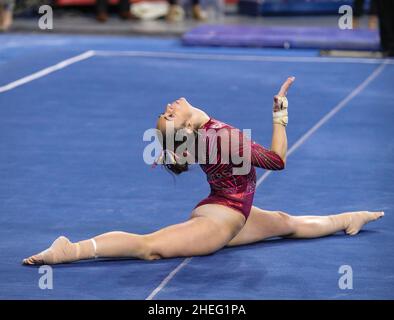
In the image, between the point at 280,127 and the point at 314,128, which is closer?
the point at 280,127

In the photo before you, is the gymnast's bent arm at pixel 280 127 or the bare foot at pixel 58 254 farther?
the gymnast's bent arm at pixel 280 127

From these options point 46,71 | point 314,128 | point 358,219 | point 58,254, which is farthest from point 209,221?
point 46,71

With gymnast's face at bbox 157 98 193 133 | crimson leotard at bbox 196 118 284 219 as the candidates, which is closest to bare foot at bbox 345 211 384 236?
crimson leotard at bbox 196 118 284 219

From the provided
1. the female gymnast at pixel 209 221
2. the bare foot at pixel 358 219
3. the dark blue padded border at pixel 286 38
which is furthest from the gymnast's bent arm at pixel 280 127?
the dark blue padded border at pixel 286 38

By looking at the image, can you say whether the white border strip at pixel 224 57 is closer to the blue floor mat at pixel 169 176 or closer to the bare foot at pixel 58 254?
the blue floor mat at pixel 169 176

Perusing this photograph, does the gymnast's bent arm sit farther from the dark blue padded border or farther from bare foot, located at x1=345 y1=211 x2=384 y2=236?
the dark blue padded border

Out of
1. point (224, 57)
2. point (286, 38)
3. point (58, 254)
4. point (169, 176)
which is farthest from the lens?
point (286, 38)

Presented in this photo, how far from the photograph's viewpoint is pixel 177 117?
498 cm

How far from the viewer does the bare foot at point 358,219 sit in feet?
17.7

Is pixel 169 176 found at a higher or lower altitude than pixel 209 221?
lower

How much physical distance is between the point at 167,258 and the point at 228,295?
1.86 feet

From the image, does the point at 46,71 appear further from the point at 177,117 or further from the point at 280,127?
the point at 280,127

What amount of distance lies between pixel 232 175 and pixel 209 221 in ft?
0.88
